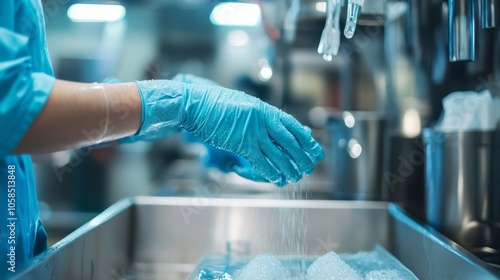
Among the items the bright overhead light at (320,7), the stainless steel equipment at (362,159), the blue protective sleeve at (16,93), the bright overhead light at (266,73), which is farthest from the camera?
the bright overhead light at (266,73)

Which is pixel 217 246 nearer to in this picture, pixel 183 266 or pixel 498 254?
pixel 183 266

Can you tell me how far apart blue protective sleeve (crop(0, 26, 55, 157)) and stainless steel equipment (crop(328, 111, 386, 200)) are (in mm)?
1059

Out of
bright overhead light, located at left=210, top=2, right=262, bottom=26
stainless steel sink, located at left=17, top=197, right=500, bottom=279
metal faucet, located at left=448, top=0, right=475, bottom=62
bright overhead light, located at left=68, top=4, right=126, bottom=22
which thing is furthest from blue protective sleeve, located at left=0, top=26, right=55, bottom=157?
bright overhead light, located at left=68, top=4, right=126, bottom=22

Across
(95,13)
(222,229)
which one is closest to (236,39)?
(95,13)

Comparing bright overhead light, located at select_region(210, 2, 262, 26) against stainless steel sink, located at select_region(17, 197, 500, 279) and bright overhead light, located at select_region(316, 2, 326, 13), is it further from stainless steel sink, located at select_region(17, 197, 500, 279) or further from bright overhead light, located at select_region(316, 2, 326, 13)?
stainless steel sink, located at select_region(17, 197, 500, 279)

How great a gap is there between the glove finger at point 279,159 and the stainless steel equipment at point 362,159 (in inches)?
23.6

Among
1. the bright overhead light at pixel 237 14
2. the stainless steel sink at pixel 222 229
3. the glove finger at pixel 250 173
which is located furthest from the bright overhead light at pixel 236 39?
the glove finger at pixel 250 173

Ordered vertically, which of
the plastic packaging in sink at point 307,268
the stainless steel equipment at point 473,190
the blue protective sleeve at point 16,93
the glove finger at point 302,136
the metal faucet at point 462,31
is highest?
the metal faucet at point 462,31

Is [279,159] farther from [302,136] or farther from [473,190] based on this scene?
[473,190]

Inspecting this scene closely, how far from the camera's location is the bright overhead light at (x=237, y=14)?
309 cm

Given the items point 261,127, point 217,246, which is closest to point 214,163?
point 217,246

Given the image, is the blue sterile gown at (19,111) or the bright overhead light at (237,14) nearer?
the blue sterile gown at (19,111)

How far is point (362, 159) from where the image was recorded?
1.51 meters

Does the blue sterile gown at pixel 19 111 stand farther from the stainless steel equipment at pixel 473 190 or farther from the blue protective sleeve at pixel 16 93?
the stainless steel equipment at pixel 473 190
